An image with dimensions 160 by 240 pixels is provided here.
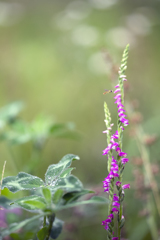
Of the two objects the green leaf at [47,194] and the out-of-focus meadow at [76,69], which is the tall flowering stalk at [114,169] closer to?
the green leaf at [47,194]

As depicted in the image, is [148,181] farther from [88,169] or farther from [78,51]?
[78,51]

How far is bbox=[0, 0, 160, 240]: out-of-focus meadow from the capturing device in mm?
2406

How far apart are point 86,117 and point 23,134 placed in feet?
3.58

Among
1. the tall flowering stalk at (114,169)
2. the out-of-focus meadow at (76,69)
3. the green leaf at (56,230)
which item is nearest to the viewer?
the tall flowering stalk at (114,169)

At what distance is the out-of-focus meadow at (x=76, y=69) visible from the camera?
2.41 metres

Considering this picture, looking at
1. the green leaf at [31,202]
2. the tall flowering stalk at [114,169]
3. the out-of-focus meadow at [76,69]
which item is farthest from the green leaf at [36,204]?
the out-of-focus meadow at [76,69]

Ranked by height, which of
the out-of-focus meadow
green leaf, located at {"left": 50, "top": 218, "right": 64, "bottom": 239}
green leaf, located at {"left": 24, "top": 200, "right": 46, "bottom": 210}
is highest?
the out-of-focus meadow

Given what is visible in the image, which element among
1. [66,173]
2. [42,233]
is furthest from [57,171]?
[42,233]

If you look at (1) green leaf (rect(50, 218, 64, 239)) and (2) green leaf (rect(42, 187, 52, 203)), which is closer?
(2) green leaf (rect(42, 187, 52, 203))

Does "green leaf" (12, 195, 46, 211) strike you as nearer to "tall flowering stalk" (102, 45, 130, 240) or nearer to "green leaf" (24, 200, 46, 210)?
"green leaf" (24, 200, 46, 210)

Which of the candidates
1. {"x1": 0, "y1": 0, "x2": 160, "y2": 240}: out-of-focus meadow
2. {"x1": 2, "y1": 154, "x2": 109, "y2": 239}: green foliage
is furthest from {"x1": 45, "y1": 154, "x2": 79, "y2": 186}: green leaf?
{"x1": 0, "y1": 0, "x2": 160, "y2": 240}: out-of-focus meadow

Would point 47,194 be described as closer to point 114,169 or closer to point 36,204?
point 36,204

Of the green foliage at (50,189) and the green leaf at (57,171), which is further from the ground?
the green leaf at (57,171)

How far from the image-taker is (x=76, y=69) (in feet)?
9.26
